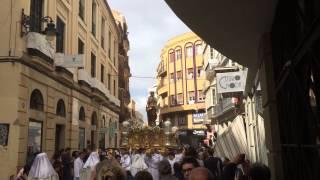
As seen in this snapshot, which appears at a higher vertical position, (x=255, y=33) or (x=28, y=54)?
(x=28, y=54)

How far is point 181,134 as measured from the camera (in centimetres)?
5972

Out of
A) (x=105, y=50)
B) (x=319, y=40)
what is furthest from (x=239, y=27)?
(x=105, y=50)

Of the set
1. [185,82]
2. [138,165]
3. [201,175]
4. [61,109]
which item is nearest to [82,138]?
[61,109]

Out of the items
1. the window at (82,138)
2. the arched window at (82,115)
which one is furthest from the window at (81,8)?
the window at (82,138)

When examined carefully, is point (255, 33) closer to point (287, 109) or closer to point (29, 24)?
point (287, 109)

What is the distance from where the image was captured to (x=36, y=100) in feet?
58.8

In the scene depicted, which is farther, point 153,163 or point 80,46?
point 80,46

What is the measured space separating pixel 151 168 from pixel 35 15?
8.41m

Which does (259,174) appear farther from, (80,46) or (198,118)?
(198,118)

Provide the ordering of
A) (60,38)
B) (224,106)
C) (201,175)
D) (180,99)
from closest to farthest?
(201,175) < (60,38) < (224,106) < (180,99)

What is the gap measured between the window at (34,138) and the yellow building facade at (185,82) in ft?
157

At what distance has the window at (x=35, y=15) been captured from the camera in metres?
17.1

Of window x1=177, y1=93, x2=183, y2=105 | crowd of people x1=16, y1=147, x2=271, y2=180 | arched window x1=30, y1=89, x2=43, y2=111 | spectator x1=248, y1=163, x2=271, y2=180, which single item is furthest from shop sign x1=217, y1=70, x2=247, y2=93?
window x1=177, y1=93, x2=183, y2=105

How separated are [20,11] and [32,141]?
5030mm
